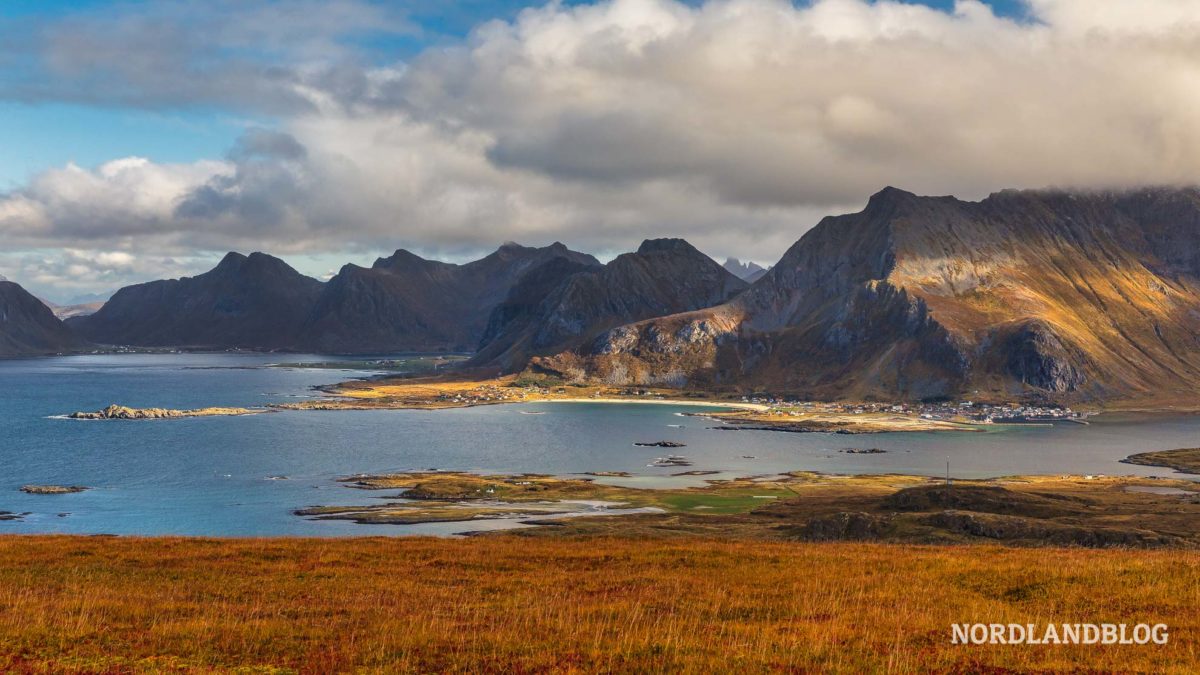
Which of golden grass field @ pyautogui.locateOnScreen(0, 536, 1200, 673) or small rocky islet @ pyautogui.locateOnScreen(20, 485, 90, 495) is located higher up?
golden grass field @ pyautogui.locateOnScreen(0, 536, 1200, 673)

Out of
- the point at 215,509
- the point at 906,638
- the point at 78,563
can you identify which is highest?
the point at 906,638

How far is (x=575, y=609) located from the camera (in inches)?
1237

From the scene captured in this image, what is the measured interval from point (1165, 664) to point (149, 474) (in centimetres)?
19562

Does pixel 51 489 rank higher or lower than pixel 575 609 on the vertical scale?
lower

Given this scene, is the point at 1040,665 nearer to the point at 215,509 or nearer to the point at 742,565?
the point at 742,565

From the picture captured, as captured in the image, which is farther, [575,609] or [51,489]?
[51,489]

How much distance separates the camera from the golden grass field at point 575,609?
918 inches

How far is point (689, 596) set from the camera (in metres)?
35.3

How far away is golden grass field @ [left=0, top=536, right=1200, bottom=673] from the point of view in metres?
23.3

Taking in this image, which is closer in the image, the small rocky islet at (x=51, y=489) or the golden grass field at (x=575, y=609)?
the golden grass field at (x=575, y=609)

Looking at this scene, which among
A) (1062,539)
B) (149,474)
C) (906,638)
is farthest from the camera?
(149,474)

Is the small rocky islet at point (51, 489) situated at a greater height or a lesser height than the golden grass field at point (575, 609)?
lesser

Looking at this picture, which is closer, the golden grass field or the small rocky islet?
the golden grass field

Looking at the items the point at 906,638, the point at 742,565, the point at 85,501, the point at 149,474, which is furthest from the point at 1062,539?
the point at 149,474
